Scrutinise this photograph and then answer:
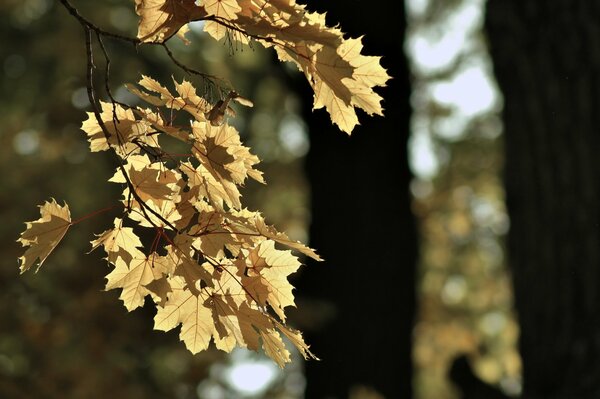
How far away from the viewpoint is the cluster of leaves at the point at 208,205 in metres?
1.57

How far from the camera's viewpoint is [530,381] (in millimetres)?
3408

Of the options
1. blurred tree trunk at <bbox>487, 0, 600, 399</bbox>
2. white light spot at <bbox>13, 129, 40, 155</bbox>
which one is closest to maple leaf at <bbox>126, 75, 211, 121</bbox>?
blurred tree trunk at <bbox>487, 0, 600, 399</bbox>

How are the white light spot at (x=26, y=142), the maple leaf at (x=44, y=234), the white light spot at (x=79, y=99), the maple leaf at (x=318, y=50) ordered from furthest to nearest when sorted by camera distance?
the white light spot at (x=26, y=142), the white light spot at (x=79, y=99), the maple leaf at (x=44, y=234), the maple leaf at (x=318, y=50)

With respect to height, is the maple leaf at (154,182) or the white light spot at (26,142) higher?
the maple leaf at (154,182)

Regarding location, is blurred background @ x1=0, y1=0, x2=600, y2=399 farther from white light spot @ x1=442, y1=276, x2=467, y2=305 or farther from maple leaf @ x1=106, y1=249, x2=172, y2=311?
white light spot @ x1=442, y1=276, x2=467, y2=305

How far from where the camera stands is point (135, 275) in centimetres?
180

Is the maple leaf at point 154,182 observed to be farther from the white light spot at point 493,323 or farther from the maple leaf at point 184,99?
the white light spot at point 493,323

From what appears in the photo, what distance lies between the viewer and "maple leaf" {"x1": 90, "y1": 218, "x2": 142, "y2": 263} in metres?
1.78

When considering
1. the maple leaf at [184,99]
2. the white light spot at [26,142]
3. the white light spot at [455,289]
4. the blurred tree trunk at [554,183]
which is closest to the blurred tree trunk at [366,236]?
the blurred tree trunk at [554,183]

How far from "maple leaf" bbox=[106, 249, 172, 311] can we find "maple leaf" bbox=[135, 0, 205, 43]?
0.42 meters

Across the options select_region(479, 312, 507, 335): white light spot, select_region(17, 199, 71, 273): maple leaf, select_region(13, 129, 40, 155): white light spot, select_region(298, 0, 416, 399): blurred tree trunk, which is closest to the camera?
select_region(17, 199, 71, 273): maple leaf

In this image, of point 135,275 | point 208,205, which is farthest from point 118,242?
point 208,205

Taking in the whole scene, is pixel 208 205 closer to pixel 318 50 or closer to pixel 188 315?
pixel 188 315

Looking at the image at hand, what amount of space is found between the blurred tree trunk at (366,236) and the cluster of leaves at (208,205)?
4025mm
